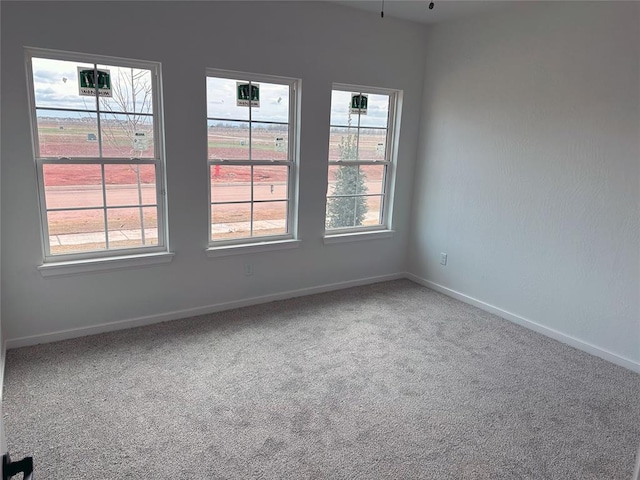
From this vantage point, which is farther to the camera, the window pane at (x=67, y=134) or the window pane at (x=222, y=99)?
the window pane at (x=222, y=99)

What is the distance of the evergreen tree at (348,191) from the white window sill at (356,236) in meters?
0.12

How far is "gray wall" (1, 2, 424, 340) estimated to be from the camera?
2701 mm

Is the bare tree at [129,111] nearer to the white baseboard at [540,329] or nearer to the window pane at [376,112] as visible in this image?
the window pane at [376,112]

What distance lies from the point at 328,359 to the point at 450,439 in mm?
995

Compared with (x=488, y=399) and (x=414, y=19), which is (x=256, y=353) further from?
(x=414, y=19)

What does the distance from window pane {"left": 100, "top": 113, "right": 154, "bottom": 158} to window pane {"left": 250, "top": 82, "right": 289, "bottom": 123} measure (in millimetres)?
862

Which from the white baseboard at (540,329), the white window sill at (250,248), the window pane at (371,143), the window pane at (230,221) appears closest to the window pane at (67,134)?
the window pane at (230,221)

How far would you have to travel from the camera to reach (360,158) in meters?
4.22

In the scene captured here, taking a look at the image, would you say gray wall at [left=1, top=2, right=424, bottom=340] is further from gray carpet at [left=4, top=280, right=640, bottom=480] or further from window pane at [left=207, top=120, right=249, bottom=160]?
gray carpet at [left=4, top=280, right=640, bottom=480]

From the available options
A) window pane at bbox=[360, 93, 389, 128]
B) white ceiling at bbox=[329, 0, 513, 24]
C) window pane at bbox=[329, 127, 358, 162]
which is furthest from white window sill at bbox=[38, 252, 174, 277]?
white ceiling at bbox=[329, 0, 513, 24]

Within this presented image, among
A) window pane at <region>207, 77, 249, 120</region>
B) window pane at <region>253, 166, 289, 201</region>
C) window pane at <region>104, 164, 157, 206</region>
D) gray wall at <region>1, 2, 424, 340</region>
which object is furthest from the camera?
window pane at <region>253, 166, 289, 201</region>

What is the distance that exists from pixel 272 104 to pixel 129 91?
1128 mm

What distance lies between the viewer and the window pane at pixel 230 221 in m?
3.56

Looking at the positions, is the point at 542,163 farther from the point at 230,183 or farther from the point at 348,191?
the point at 230,183
